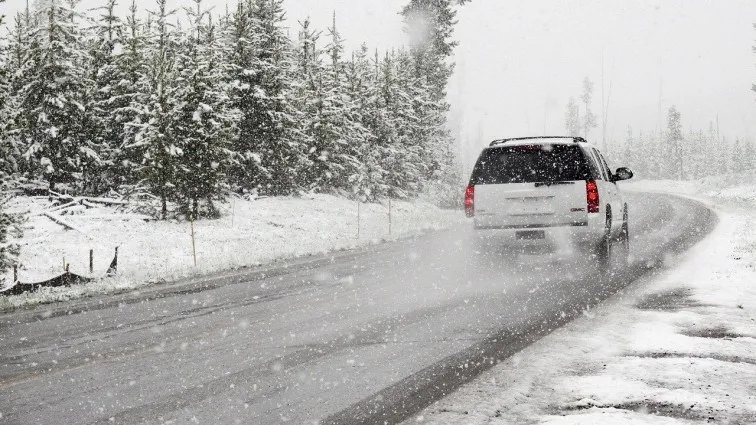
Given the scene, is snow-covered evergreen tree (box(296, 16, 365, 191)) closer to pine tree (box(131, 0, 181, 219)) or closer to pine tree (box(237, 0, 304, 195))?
pine tree (box(237, 0, 304, 195))

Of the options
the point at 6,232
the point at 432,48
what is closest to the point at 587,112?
the point at 432,48

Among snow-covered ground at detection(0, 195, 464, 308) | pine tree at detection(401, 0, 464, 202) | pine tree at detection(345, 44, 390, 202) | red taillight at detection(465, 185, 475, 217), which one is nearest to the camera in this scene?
red taillight at detection(465, 185, 475, 217)

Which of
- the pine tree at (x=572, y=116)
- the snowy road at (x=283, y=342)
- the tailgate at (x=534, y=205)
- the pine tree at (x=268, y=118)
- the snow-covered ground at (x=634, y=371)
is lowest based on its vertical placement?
the snowy road at (x=283, y=342)

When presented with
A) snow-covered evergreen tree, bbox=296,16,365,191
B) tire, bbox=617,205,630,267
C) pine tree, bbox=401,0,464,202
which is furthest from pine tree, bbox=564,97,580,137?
tire, bbox=617,205,630,267

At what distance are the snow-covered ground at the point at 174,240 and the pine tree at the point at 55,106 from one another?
1.52 metres

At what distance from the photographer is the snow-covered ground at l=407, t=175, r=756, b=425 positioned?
4020 millimetres

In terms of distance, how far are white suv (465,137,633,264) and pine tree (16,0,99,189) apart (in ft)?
60.6

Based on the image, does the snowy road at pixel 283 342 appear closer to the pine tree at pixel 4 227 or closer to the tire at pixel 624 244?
the tire at pixel 624 244

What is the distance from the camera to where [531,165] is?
10820 millimetres

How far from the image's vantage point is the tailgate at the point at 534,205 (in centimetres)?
1047

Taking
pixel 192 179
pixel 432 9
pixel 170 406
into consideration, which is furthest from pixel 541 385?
pixel 432 9

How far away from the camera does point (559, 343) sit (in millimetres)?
5891

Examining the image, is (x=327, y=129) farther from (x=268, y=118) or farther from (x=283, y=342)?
(x=283, y=342)

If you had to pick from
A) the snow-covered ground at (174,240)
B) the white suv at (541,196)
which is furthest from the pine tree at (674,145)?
the white suv at (541,196)
